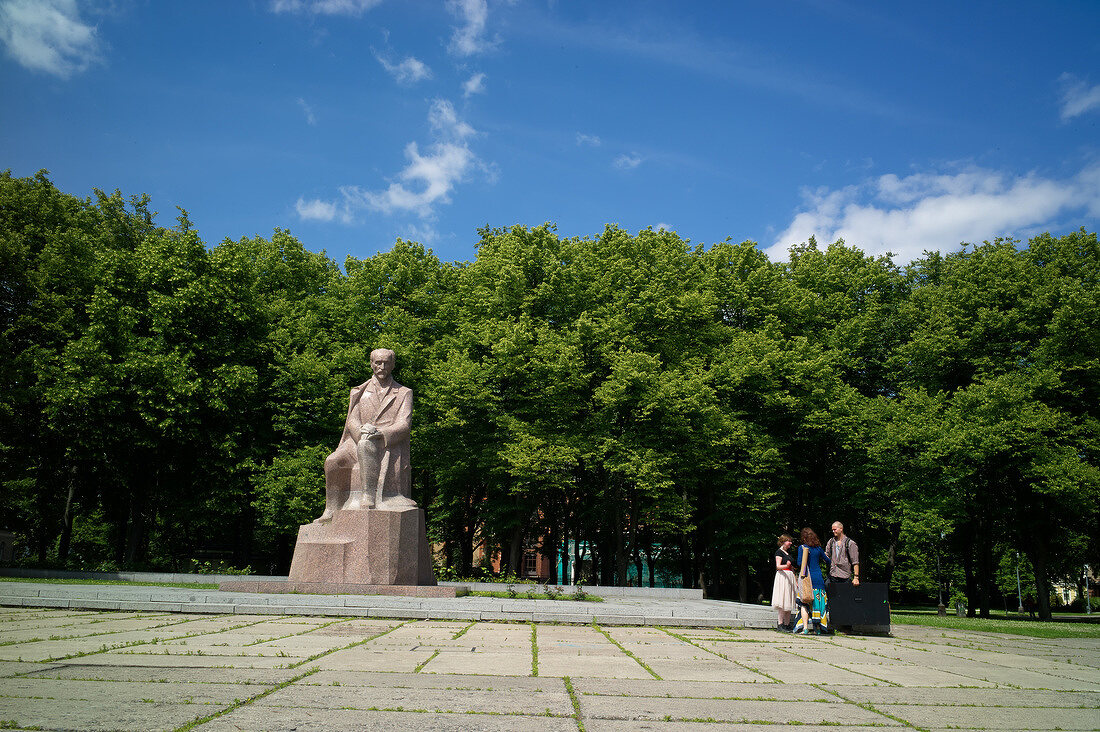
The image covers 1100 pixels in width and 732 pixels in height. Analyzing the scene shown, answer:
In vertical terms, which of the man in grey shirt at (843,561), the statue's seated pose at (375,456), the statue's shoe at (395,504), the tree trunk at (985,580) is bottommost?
the tree trunk at (985,580)

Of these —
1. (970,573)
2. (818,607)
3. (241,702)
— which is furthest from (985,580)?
(241,702)

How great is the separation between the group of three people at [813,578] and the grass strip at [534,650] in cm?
426

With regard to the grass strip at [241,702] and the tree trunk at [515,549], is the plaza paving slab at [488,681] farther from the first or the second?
the tree trunk at [515,549]

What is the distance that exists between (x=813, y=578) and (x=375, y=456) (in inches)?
340

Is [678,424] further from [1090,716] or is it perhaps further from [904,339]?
[1090,716]

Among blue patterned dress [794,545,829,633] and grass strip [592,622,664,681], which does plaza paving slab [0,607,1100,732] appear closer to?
grass strip [592,622,664,681]

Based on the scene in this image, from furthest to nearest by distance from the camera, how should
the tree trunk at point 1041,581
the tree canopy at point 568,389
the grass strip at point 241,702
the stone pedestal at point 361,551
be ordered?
1. the tree trunk at point 1041,581
2. the tree canopy at point 568,389
3. the stone pedestal at point 361,551
4. the grass strip at point 241,702

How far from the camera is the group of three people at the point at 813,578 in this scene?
39.3 ft

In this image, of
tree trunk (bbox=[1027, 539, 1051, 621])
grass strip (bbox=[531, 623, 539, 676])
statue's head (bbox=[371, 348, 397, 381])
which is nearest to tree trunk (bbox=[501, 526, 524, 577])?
statue's head (bbox=[371, 348, 397, 381])

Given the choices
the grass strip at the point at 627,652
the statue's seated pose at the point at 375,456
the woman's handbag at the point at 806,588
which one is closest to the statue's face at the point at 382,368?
the statue's seated pose at the point at 375,456

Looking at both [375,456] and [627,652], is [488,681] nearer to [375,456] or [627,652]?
[627,652]

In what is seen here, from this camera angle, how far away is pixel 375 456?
51.2 ft

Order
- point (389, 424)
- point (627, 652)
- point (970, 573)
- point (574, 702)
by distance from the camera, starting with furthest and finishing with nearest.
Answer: point (970, 573)
point (389, 424)
point (627, 652)
point (574, 702)

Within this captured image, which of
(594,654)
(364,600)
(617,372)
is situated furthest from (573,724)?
(617,372)
